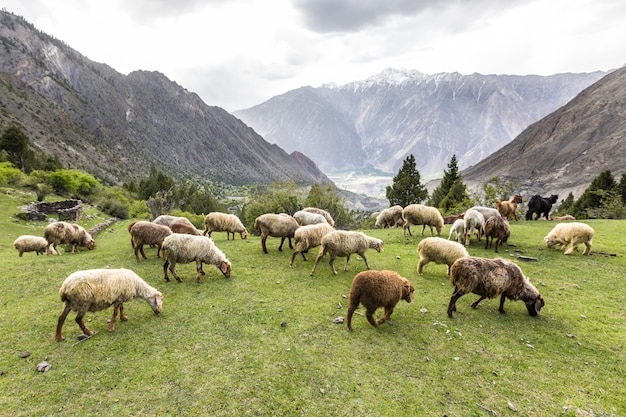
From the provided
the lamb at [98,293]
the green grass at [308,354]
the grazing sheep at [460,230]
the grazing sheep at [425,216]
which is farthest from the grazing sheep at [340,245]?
the grazing sheep at [425,216]

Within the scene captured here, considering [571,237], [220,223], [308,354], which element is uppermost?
[571,237]

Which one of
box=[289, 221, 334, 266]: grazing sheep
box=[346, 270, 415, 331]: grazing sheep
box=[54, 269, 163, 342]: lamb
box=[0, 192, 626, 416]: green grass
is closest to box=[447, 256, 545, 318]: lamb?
box=[0, 192, 626, 416]: green grass

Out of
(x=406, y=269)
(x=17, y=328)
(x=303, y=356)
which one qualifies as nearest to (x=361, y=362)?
(x=303, y=356)

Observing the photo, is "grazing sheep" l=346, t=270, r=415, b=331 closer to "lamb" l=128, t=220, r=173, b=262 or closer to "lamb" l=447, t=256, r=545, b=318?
"lamb" l=447, t=256, r=545, b=318

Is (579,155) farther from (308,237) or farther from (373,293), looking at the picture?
(373,293)

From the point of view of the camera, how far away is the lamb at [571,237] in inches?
639

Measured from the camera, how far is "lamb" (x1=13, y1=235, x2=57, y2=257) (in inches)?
731

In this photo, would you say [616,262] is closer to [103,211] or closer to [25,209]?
[25,209]

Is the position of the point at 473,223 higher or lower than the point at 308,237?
higher

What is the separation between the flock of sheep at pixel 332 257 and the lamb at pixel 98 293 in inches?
0.9

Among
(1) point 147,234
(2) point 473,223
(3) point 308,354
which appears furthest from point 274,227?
(2) point 473,223

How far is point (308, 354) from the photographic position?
788 centimetres

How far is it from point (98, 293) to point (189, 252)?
3966 millimetres

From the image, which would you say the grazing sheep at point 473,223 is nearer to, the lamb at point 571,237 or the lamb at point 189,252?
the lamb at point 571,237
